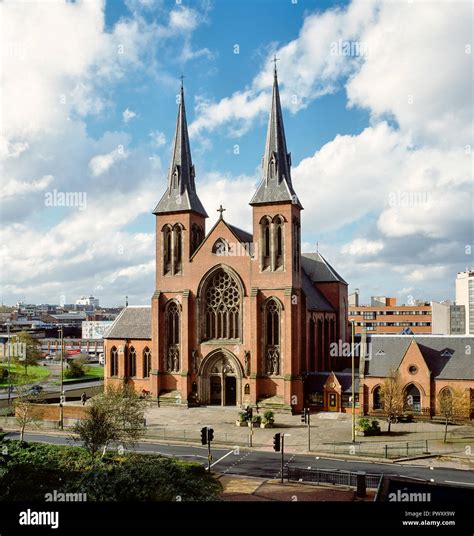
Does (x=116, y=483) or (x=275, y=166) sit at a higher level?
(x=275, y=166)

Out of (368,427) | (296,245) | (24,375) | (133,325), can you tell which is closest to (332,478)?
(368,427)

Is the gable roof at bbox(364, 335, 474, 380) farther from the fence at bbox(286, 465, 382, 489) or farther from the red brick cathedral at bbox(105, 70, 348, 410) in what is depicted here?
the fence at bbox(286, 465, 382, 489)

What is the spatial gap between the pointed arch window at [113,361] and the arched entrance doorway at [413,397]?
32.7 metres

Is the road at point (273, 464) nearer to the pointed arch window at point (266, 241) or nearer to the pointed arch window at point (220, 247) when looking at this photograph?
the pointed arch window at point (266, 241)

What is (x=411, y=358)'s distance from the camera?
51.4 metres

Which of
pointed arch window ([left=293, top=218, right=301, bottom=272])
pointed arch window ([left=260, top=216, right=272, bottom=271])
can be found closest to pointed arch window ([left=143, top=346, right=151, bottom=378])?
pointed arch window ([left=260, top=216, right=272, bottom=271])

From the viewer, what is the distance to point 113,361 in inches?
2584

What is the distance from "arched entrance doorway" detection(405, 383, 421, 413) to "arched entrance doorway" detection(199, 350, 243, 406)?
16658mm

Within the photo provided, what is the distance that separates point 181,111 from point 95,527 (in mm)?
55069

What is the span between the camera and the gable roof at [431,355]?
50.5m

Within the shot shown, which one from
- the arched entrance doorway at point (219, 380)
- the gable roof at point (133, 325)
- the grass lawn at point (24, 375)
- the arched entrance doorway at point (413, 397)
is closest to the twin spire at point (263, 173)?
the gable roof at point (133, 325)

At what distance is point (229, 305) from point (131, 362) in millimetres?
14776

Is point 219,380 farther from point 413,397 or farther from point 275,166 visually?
point 275,166

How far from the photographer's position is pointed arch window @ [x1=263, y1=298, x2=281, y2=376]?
55375mm
